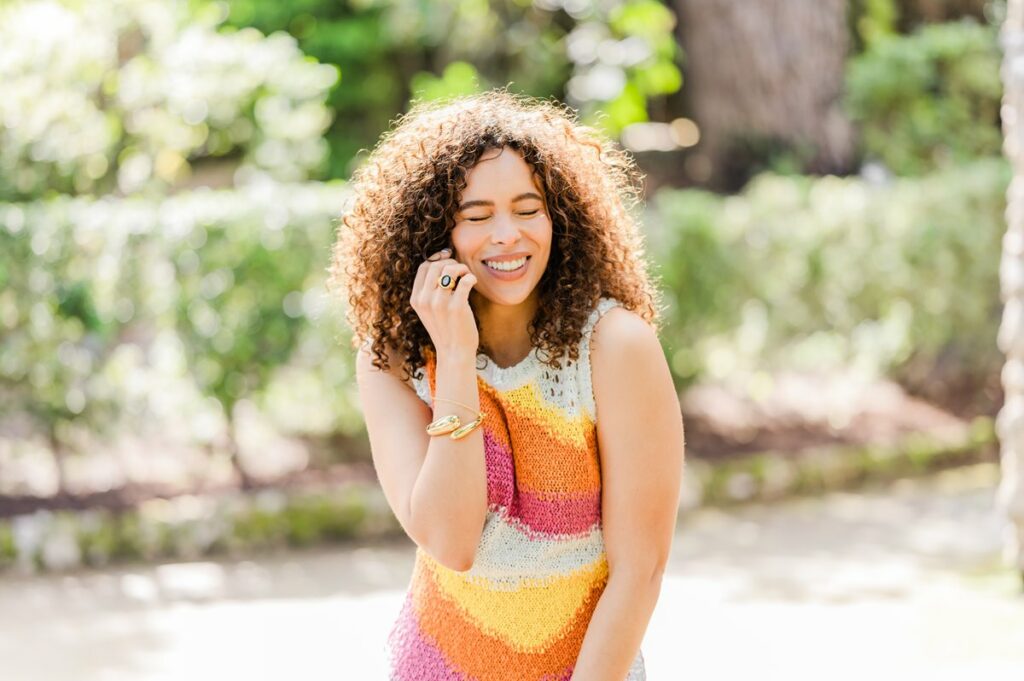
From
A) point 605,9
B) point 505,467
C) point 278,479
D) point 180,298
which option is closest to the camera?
point 505,467

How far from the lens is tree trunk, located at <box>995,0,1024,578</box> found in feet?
18.2

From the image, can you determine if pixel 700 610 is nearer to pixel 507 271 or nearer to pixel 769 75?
pixel 507 271

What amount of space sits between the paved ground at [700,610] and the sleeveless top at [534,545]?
2918mm

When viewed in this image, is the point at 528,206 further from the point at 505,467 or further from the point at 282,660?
the point at 282,660

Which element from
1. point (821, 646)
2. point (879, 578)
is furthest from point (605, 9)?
point (821, 646)

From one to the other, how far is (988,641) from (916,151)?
6.42m

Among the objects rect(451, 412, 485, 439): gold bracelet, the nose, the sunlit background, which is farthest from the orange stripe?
the sunlit background

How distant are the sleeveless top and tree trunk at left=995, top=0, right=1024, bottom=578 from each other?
418 cm

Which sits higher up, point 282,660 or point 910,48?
point 910,48

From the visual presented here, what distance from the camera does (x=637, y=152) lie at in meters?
11.5

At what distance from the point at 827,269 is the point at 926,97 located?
3607 mm

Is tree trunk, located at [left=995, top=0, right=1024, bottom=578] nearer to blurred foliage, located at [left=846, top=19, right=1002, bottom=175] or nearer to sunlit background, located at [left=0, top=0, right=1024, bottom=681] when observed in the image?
sunlit background, located at [left=0, top=0, right=1024, bottom=681]

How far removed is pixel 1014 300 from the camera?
5648 mm

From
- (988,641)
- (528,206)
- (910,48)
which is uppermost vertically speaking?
(910,48)
